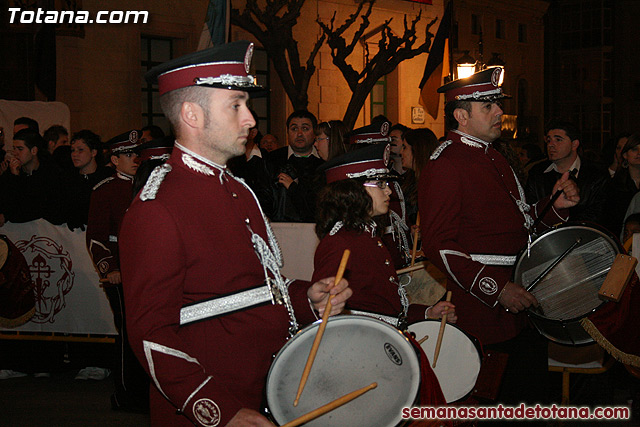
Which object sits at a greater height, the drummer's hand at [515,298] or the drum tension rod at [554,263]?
the drum tension rod at [554,263]

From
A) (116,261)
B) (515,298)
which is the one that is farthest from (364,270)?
(116,261)

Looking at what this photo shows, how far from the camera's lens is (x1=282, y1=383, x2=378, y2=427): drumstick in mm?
2672

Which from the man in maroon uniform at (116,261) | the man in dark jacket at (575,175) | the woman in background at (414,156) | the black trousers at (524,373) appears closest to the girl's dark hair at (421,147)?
the woman in background at (414,156)

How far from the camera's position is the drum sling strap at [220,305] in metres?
2.84

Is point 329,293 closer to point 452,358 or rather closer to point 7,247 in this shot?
point 452,358

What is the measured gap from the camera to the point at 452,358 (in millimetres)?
4809

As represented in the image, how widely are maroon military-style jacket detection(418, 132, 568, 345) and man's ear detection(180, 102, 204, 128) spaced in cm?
207

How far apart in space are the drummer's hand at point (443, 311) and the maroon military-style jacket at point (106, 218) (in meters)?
3.28

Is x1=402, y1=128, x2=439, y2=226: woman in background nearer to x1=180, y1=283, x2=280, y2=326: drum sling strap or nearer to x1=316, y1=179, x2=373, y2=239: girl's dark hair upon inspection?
x1=316, y1=179, x2=373, y2=239: girl's dark hair

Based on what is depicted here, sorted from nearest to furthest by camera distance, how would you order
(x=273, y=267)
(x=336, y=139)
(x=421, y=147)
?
(x=273, y=267)
(x=336, y=139)
(x=421, y=147)

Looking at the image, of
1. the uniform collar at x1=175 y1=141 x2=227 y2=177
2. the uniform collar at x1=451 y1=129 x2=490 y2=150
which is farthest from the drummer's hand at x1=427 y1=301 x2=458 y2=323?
the uniform collar at x1=175 y1=141 x2=227 y2=177

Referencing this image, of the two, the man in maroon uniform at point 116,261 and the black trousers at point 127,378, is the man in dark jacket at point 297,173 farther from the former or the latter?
the black trousers at point 127,378

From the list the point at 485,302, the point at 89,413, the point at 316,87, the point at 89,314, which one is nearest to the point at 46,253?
the point at 89,314

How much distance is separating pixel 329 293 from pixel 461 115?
7.76 feet
